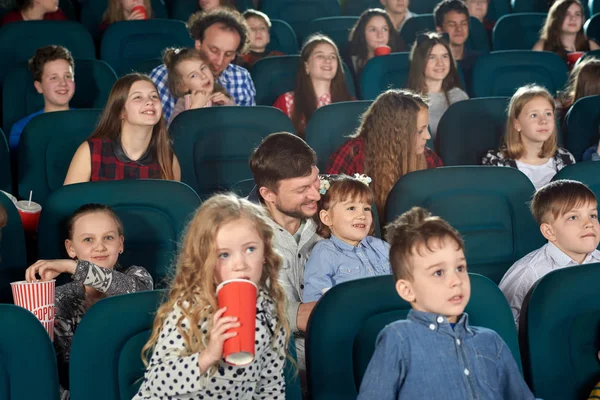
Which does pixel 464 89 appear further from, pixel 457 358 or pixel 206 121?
pixel 457 358

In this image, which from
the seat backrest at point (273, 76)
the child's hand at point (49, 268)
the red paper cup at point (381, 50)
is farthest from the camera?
the red paper cup at point (381, 50)

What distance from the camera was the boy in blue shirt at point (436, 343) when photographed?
4.92ft

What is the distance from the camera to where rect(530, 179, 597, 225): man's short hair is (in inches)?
83.4

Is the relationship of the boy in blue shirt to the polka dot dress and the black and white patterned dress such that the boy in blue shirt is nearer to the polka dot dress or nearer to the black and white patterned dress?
the polka dot dress

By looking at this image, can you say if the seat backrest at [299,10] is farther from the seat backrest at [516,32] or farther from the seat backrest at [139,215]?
the seat backrest at [139,215]

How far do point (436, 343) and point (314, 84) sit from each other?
206 centimetres

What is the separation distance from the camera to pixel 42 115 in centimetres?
271

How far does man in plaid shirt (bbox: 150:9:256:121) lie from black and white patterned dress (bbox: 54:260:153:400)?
60.0 inches

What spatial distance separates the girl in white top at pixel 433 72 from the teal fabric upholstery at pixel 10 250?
1.83m

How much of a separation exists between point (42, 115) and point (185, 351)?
4.76 feet

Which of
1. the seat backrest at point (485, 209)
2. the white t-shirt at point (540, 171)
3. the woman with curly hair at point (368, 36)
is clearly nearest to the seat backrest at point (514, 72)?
the woman with curly hair at point (368, 36)

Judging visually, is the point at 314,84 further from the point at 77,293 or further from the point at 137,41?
the point at 77,293

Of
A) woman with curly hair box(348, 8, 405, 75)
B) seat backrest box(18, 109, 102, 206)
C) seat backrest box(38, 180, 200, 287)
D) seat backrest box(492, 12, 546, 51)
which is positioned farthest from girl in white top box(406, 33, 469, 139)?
seat backrest box(38, 180, 200, 287)

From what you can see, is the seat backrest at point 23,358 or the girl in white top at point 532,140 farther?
the girl in white top at point 532,140
